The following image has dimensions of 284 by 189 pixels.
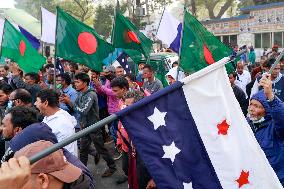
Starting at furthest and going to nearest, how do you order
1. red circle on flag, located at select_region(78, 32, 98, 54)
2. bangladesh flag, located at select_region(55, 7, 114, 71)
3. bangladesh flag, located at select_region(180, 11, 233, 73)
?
red circle on flag, located at select_region(78, 32, 98, 54)
bangladesh flag, located at select_region(55, 7, 114, 71)
bangladesh flag, located at select_region(180, 11, 233, 73)

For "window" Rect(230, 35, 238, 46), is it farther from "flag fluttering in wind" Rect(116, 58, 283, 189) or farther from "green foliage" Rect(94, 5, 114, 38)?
"flag fluttering in wind" Rect(116, 58, 283, 189)

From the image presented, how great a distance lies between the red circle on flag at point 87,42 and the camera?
658cm

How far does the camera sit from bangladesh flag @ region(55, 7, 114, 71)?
21.2ft

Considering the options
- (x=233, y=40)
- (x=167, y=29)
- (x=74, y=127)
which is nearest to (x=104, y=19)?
(x=233, y=40)

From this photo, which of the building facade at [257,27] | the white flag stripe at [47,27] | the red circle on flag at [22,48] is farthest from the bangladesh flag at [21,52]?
the building facade at [257,27]

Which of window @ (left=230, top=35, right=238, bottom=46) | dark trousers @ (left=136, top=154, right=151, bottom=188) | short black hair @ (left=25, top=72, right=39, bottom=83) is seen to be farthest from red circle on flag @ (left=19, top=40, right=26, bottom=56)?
window @ (left=230, top=35, right=238, bottom=46)

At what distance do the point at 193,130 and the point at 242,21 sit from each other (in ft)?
87.1

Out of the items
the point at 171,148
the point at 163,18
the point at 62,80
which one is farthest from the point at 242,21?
the point at 171,148

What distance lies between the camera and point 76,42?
21.4 feet

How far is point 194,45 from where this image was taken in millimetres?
5789

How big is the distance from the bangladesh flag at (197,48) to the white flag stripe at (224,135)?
3.15 meters

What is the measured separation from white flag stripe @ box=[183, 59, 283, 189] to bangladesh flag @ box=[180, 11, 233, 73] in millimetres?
3152

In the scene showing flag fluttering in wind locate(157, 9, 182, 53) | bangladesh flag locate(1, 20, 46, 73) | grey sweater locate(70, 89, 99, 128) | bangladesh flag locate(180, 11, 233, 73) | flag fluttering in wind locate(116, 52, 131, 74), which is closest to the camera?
bangladesh flag locate(180, 11, 233, 73)

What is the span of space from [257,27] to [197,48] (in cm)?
2199
